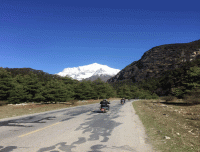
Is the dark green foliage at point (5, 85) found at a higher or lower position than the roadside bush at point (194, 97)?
higher

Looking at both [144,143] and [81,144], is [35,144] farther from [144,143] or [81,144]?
[144,143]

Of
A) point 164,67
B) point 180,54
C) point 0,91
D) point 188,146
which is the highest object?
point 180,54

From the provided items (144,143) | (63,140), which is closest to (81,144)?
(63,140)

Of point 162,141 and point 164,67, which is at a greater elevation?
point 164,67

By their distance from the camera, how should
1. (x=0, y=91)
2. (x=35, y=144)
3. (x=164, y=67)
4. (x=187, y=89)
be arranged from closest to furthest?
(x=35, y=144), (x=187, y=89), (x=0, y=91), (x=164, y=67)

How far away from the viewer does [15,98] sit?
31844mm

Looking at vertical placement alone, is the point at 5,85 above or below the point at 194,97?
above

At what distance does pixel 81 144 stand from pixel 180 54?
20131 cm

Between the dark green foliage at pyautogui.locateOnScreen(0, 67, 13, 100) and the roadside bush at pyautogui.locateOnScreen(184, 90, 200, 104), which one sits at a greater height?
the dark green foliage at pyautogui.locateOnScreen(0, 67, 13, 100)

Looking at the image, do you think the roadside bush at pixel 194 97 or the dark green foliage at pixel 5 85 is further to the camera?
the dark green foliage at pixel 5 85

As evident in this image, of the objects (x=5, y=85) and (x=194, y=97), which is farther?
(x=5, y=85)

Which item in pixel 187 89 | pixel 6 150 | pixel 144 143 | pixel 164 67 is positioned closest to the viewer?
pixel 6 150

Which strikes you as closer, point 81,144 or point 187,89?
point 81,144

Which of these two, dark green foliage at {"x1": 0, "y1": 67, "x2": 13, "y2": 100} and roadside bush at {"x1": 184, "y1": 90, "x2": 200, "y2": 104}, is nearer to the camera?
roadside bush at {"x1": 184, "y1": 90, "x2": 200, "y2": 104}
